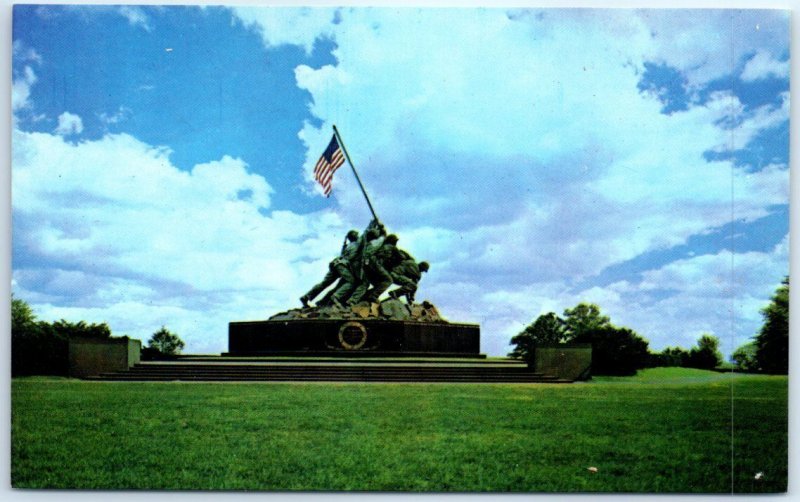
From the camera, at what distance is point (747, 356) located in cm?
1360

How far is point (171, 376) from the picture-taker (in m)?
16.0

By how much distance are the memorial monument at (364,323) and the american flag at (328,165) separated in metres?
2.23

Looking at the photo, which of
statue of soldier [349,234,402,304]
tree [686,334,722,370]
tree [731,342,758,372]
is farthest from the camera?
statue of soldier [349,234,402,304]

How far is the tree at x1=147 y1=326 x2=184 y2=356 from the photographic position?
15.2m

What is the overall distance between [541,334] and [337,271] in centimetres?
384

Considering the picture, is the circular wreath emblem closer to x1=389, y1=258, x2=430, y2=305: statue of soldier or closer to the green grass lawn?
x1=389, y1=258, x2=430, y2=305: statue of soldier

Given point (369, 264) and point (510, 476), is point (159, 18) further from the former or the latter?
point (510, 476)

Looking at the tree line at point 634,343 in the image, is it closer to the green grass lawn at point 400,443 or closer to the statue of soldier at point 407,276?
the green grass lawn at point 400,443

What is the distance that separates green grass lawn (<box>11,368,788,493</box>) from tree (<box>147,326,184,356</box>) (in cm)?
135

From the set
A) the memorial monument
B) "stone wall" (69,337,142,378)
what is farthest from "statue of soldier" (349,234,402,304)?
"stone wall" (69,337,142,378)

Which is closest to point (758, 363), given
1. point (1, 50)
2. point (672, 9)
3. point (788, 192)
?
point (788, 192)

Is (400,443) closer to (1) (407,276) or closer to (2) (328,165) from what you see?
(2) (328,165)

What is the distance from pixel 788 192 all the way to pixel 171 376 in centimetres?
981

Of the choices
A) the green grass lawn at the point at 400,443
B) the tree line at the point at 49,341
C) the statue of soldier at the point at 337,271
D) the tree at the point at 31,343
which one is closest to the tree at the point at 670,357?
the green grass lawn at the point at 400,443
